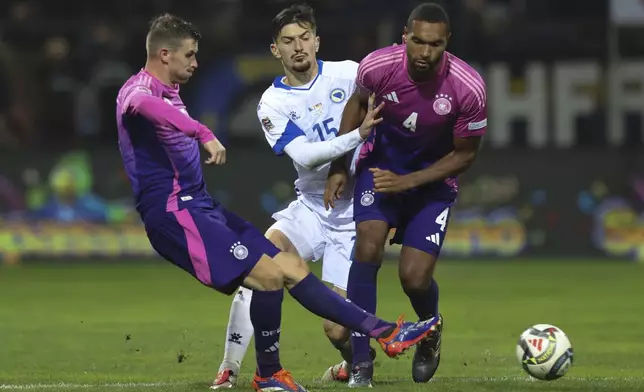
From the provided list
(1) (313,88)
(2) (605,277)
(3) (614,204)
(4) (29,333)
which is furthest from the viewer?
(3) (614,204)

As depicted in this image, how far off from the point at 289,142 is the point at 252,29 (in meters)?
10.1

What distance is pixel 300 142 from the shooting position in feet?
26.7

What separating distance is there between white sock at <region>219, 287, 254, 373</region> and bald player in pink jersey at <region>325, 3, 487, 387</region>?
0.65m

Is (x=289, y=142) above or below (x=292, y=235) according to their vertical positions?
above

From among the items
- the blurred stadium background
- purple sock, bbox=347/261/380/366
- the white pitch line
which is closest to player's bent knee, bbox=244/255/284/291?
purple sock, bbox=347/261/380/366

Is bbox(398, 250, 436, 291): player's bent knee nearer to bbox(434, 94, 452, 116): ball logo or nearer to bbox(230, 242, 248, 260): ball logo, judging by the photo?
bbox(434, 94, 452, 116): ball logo

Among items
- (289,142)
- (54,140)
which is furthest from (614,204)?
(289,142)

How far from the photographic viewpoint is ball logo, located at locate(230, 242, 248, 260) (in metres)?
7.13

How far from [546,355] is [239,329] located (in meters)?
1.84

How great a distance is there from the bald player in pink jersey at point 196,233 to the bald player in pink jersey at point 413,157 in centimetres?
62

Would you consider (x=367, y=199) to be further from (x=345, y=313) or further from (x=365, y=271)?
(x=345, y=313)

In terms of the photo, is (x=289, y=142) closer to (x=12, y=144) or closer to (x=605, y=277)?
(x=605, y=277)

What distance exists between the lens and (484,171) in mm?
17578

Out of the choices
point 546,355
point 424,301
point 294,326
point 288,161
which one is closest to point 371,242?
point 424,301
